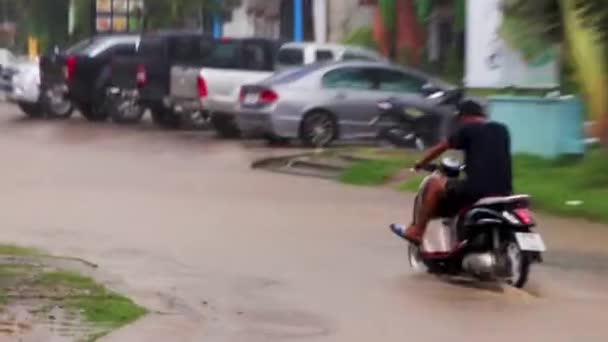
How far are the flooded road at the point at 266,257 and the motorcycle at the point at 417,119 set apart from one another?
2.55m

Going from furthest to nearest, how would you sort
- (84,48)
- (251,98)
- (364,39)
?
(364,39), (84,48), (251,98)

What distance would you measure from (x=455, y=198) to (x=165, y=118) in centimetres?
2142

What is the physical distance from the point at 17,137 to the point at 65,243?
629 inches

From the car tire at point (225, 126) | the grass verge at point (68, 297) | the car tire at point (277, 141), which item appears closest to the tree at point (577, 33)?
the grass verge at point (68, 297)

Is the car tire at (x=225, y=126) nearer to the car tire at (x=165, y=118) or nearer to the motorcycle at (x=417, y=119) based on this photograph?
the car tire at (x=165, y=118)

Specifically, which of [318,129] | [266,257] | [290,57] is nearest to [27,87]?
[290,57]

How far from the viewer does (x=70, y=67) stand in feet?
117

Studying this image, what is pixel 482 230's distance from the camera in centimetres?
1338

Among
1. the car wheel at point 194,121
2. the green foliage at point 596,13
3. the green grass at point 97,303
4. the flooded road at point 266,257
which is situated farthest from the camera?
the car wheel at point 194,121

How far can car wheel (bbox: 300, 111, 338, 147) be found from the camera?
28094mm

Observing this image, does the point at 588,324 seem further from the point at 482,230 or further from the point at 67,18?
the point at 67,18

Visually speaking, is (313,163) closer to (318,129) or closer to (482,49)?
(318,129)

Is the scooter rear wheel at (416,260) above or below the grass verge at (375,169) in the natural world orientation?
above

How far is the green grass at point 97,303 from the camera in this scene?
1123cm
